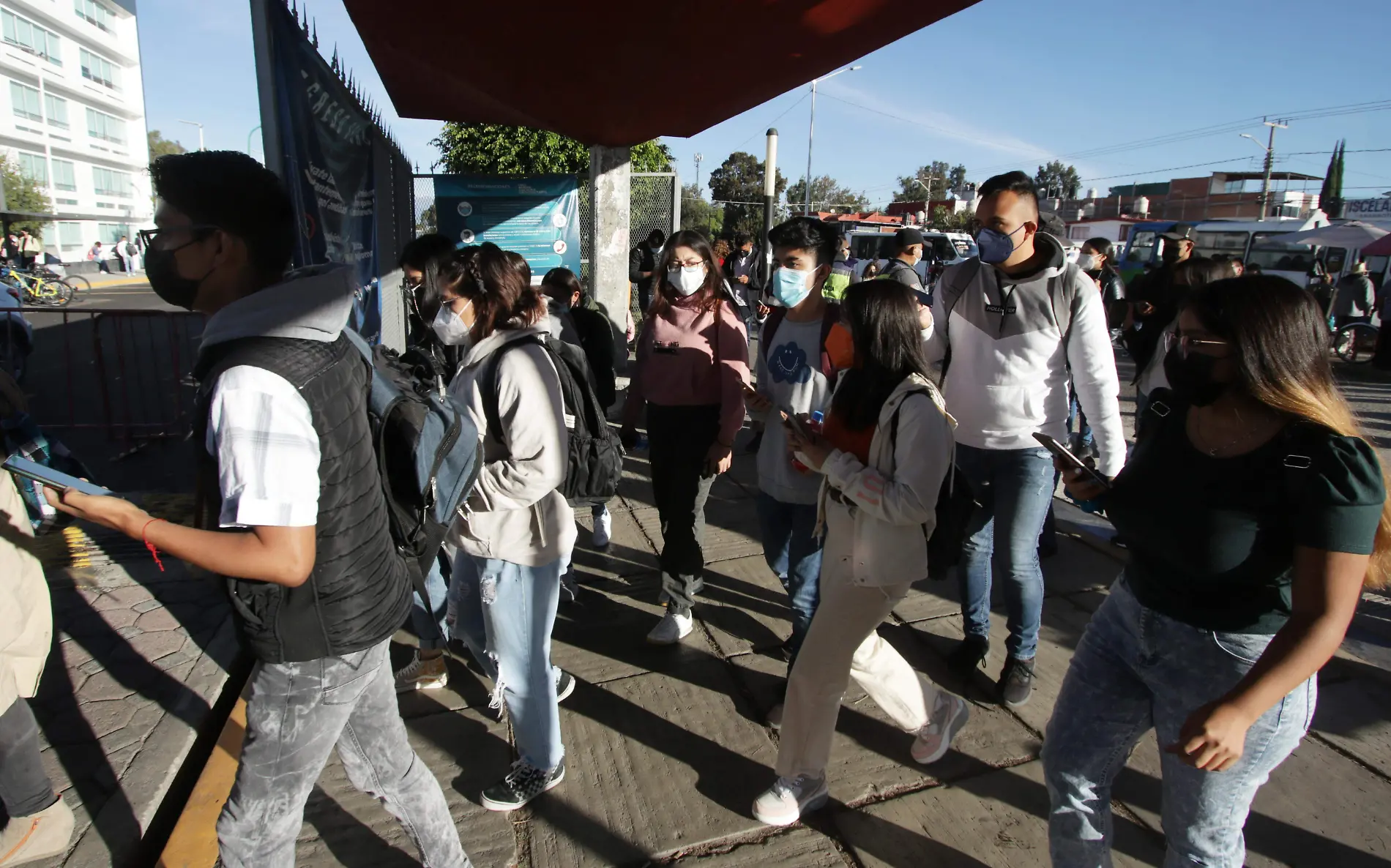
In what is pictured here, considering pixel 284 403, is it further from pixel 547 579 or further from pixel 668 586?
pixel 668 586

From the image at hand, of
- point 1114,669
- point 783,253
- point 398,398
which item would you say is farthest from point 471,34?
point 1114,669

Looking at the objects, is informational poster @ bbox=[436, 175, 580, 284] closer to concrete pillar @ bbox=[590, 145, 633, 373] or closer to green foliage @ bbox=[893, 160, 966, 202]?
concrete pillar @ bbox=[590, 145, 633, 373]

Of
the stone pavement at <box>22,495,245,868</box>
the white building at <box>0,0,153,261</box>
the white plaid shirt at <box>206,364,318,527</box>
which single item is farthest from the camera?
the white building at <box>0,0,153,261</box>

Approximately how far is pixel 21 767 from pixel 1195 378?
3164mm

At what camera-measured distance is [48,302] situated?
19094mm

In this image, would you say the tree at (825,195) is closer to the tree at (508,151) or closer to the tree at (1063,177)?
the tree at (1063,177)

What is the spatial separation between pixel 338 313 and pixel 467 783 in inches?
71.2

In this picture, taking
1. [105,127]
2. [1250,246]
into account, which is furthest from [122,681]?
[105,127]

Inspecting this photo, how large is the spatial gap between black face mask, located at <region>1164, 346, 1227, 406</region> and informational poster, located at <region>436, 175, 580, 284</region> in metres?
Result: 7.15

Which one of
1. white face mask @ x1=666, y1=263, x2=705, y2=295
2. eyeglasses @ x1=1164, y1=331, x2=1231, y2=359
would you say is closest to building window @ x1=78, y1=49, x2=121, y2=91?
white face mask @ x1=666, y1=263, x2=705, y2=295

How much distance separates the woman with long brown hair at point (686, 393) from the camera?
11.1 feet

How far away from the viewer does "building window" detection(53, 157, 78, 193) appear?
4956cm

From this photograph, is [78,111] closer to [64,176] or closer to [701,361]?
[64,176]

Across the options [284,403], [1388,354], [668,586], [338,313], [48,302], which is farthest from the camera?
[48,302]
